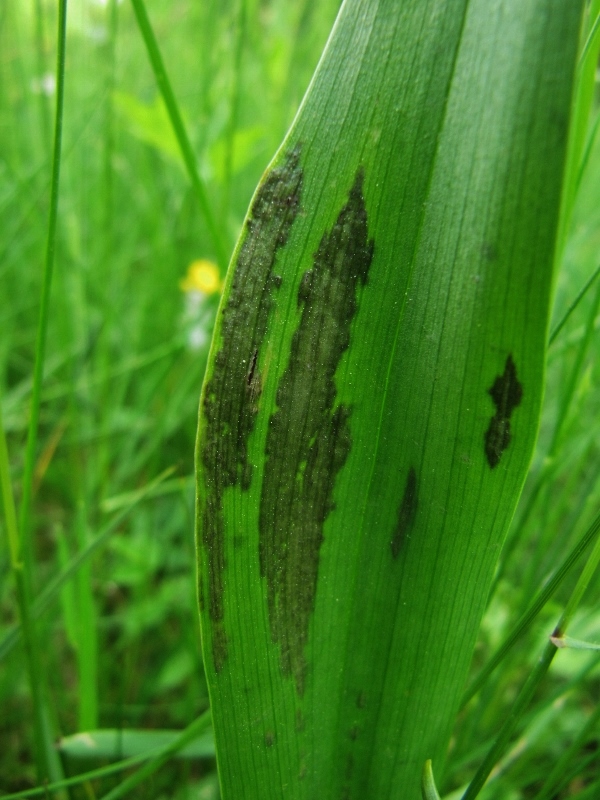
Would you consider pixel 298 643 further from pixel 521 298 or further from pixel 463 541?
pixel 521 298

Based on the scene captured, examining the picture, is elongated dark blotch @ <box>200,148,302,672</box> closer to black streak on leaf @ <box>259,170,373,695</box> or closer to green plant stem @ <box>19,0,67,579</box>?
black streak on leaf @ <box>259,170,373,695</box>

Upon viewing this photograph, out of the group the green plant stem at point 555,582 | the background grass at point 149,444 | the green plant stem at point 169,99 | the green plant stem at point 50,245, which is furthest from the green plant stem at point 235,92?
the green plant stem at point 555,582

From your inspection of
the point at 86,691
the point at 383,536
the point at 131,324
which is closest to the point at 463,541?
the point at 383,536

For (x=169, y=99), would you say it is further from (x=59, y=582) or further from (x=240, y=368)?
(x=59, y=582)

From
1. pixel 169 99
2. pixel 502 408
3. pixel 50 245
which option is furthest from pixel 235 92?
pixel 502 408

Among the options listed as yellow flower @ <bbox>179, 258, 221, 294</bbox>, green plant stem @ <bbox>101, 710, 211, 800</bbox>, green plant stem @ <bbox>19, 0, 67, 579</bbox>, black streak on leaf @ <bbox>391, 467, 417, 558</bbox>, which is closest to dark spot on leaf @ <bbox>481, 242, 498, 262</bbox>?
black streak on leaf @ <bbox>391, 467, 417, 558</bbox>

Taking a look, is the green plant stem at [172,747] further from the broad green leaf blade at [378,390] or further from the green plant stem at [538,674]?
the green plant stem at [538,674]
